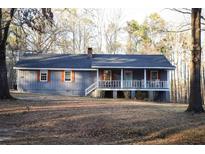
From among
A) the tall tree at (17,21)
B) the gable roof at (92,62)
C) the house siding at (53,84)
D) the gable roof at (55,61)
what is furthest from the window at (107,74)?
the tall tree at (17,21)

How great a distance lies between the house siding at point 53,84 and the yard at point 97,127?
16.6m

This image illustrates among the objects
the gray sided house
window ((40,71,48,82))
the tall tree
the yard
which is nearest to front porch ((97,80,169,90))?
the gray sided house

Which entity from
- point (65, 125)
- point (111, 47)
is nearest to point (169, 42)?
point (111, 47)

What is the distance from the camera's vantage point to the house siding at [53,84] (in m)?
34.8

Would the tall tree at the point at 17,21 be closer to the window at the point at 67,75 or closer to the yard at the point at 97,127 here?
the yard at the point at 97,127

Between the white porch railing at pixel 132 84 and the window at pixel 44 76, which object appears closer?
the white porch railing at pixel 132 84

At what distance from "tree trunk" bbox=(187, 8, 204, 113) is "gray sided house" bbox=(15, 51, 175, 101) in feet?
49.9

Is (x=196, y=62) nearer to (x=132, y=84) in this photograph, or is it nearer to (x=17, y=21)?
(x=17, y=21)

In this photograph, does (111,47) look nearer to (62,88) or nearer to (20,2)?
(62,88)

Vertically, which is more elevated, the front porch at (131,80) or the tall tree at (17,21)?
the tall tree at (17,21)

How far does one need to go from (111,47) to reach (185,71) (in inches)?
420

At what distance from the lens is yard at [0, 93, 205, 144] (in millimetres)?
11977

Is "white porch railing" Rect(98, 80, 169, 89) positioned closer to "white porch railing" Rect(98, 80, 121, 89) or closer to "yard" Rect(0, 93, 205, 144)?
"white porch railing" Rect(98, 80, 121, 89)

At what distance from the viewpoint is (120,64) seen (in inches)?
1363
